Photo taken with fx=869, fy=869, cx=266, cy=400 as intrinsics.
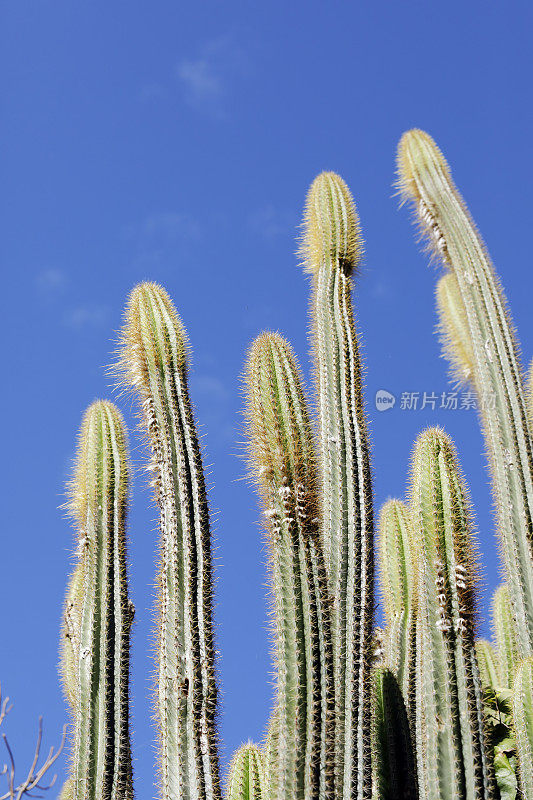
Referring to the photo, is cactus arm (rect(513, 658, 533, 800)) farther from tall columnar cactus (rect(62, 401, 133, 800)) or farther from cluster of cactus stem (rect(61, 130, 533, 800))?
tall columnar cactus (rect(62, 401, 133, 800))

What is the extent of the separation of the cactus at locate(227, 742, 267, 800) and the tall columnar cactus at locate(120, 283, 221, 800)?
2.21 ft

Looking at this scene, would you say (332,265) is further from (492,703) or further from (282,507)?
(492,703)

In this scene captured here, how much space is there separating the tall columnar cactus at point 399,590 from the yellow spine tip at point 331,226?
72.4 inches

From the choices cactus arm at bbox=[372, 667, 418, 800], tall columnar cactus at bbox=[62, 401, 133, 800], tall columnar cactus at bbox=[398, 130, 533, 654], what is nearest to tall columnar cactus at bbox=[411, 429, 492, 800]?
cactus arm at bbox=[372, 667, 418, 800]

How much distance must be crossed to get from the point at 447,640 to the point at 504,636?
9.16 ft

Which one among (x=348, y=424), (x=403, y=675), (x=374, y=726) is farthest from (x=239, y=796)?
(x=348, y=424)

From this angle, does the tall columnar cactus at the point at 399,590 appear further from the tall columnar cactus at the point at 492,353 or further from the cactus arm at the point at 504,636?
the cactus arm at the point at 504,636

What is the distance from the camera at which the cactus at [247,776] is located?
15.3ft

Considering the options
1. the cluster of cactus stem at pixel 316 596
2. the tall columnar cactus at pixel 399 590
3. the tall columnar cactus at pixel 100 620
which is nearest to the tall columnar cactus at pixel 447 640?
the cluster of cactus stem at pixel 316 596

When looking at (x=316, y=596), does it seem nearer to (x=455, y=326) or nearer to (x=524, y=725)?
(x=524, y=725)

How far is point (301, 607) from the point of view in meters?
3.81

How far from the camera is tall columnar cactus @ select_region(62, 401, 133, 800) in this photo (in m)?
4.48

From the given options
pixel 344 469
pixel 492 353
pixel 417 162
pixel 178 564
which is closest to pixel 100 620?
pixel 178 564

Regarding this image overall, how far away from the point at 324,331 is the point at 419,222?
7.81 ft
